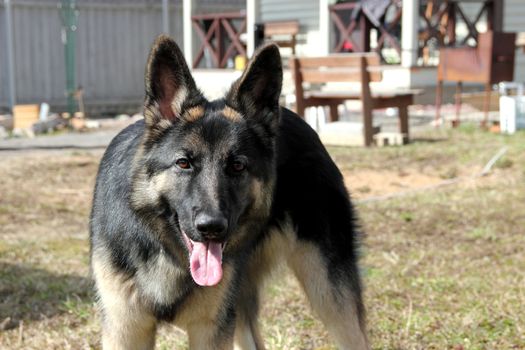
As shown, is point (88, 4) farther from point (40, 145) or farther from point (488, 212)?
point (488, 212)

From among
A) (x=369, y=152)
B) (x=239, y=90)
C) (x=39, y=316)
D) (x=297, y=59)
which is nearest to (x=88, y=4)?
(x=297, y=59)

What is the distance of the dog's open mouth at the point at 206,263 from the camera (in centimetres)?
332

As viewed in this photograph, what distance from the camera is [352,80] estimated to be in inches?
500

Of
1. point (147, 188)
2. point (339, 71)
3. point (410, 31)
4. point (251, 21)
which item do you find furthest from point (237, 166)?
point (251, 21)

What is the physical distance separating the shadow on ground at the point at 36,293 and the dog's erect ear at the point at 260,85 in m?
2.03

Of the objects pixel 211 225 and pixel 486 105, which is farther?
pixel 486 105

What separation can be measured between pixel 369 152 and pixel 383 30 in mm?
6458

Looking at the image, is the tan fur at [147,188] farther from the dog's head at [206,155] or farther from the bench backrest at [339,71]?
the bench backrest at [339,71]

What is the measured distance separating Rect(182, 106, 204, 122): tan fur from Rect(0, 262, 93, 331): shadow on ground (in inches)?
78.7

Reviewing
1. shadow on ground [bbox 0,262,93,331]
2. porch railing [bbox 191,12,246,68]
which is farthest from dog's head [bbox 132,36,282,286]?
porch railing [bbox 191,12,246,68]

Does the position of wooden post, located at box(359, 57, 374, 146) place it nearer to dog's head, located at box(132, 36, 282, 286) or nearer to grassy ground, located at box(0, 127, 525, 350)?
grassy ground, located at box(0, 127, 525, 350)

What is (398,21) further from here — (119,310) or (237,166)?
(119,310)

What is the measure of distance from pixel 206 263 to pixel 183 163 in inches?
16.4

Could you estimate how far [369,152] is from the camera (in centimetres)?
1195
